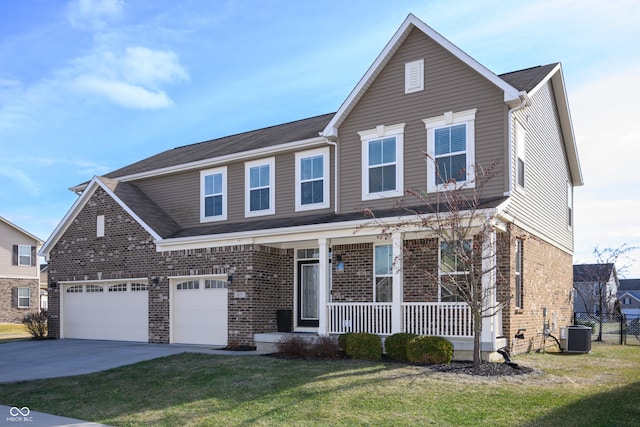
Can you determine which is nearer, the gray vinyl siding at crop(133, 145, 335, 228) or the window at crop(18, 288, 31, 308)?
the gray vinyl siding at crop(133, 145, 335, 228)

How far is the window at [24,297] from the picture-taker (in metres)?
36.2

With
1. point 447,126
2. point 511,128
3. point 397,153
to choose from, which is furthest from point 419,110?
point 511,128

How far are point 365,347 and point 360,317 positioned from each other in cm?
146

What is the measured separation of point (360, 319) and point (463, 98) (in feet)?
19.9

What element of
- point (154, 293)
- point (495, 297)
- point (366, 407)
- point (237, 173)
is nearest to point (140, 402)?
point (366, 407)

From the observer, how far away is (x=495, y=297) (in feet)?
44.4

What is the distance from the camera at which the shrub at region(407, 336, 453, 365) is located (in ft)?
41.7

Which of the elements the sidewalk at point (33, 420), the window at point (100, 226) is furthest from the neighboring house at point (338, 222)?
the sidewalk at point (33, 420)

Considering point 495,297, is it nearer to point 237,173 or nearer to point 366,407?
point 366,407

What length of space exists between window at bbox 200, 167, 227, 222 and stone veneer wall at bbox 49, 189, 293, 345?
1.91 meters

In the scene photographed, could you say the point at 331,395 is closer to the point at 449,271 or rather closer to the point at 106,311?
the point at 449,271

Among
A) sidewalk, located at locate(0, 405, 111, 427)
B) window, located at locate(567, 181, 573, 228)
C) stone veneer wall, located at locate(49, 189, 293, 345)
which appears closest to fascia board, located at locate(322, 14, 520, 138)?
stone veneer wall, located at locate(49, 189, 293, 345)

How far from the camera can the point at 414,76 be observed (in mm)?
15820

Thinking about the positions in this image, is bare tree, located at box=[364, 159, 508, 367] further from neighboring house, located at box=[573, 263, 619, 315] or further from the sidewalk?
neighboring house, located at box=[573, 263, 619, 315]
